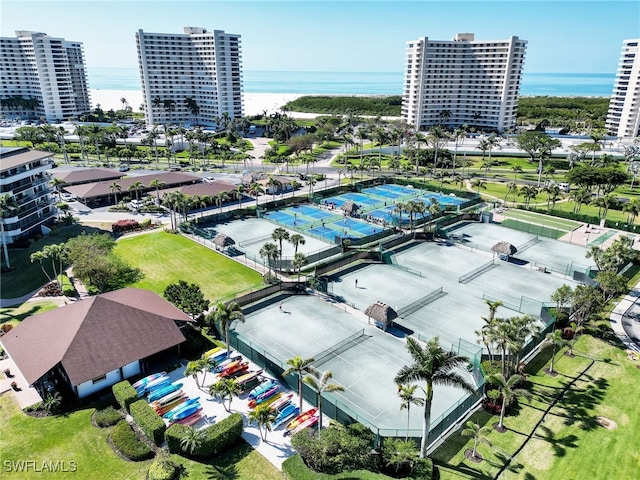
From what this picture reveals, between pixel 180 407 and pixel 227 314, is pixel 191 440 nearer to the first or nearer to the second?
pixel 180 407

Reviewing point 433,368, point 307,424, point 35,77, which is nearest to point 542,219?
point 433,368

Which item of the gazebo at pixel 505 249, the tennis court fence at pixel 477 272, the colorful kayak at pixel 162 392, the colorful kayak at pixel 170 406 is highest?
the gazebo at pixel 505 249

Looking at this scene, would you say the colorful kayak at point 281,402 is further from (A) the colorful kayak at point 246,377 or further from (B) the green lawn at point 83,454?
(B) the green lawn at point 83,454

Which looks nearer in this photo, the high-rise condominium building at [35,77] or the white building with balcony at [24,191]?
the white building with balcony at [24,191]

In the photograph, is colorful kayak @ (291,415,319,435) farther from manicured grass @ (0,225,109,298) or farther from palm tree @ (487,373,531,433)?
manicured grass @ (0,225,109,298)

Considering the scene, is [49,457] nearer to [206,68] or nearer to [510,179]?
[510,179]

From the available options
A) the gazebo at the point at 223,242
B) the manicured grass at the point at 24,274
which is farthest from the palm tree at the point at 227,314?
the manicured grass at the point at 24,274
